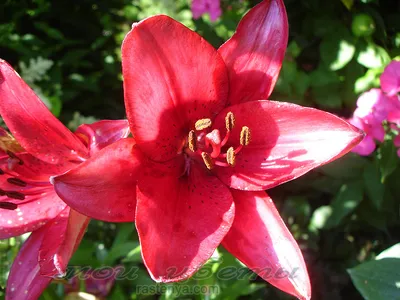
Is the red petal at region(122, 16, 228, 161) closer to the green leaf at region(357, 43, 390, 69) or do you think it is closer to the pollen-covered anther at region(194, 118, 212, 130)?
the pollen-covered anther at region(194, 118, 212, 130)

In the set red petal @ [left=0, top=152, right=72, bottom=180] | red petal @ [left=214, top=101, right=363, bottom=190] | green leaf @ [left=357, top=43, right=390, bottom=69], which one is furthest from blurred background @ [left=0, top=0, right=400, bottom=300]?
red petal @ [left=214, top=101, right=363, bottom=190]

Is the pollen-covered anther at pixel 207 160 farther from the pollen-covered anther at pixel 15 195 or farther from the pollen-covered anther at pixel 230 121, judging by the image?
the pollen-covered anther at pixel 15 195

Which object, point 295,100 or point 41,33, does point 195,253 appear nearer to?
point 295,100

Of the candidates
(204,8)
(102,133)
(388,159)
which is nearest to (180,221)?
(102,133)

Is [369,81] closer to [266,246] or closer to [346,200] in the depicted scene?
[346,200]

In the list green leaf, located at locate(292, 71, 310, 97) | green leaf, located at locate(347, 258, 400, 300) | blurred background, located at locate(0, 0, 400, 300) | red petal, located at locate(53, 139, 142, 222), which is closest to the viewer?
red petal, located at locate(53, 139, 142, 222)

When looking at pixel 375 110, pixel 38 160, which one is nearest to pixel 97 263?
pixel 38 160
